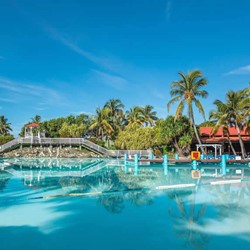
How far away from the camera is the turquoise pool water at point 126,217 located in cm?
651

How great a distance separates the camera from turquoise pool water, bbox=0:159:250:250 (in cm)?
651

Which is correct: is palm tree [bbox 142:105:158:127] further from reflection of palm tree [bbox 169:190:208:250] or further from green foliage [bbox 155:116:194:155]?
reflection of palm tree [bbox 169:190:208:250]

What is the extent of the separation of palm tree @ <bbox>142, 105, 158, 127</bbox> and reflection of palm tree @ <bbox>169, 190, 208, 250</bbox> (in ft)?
122

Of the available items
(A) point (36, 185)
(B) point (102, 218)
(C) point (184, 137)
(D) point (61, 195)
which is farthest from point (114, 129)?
(B) point (102, 218)

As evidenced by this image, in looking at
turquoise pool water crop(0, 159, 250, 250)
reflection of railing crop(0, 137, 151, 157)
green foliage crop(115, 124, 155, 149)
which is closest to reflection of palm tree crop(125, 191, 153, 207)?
turquoise pool water crop(0, 159, 250, 250)

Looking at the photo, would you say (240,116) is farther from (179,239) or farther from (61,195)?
(179,239)

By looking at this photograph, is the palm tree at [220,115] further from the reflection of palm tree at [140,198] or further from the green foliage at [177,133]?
the reflection of palm tree at [140,198]

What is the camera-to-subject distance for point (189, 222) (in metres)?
7.95

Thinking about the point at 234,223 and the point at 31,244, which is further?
the point at 234,223

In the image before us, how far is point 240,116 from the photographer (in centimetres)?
2908

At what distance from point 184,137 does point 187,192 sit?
21.8 metres

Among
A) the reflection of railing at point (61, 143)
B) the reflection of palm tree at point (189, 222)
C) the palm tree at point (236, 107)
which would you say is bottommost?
the reflection of palm tree at point (189, 222)

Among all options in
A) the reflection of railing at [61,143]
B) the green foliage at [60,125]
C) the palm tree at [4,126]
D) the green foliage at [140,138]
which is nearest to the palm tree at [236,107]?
the green foliage at [140,138]

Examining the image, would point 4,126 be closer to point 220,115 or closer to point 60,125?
point 60,125
